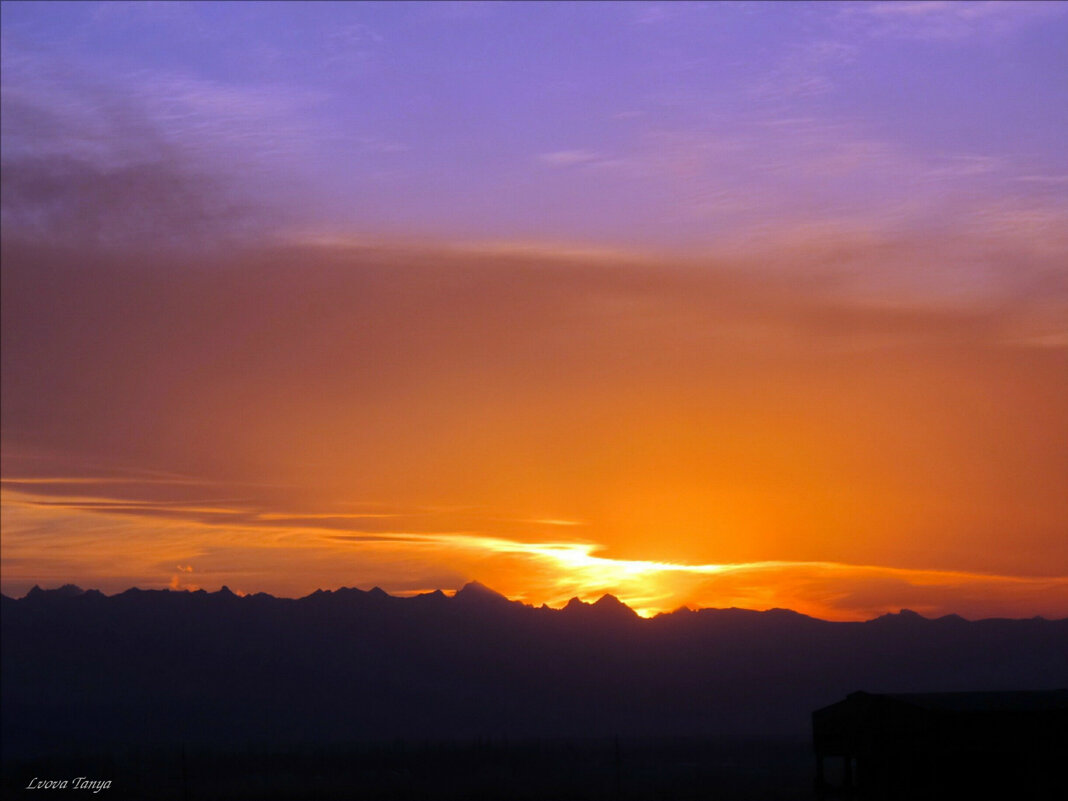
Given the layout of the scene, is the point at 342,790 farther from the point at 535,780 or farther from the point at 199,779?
the point at 199,779

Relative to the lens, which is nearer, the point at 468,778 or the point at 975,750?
the point at 975,750

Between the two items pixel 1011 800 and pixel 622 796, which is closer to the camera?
pixel 1011 800

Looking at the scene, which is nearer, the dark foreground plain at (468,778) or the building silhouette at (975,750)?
the building silhouette at (975,750)

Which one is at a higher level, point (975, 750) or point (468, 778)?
point (975, 750)

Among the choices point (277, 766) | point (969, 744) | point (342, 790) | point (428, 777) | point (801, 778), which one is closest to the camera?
point (969, 744)

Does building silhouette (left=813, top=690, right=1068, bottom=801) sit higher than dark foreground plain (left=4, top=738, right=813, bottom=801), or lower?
higher

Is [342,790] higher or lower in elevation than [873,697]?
lower

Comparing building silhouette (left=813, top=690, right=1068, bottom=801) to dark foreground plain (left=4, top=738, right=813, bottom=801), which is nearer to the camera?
building silhouette (left=813, top=690, right=1068, bottom=801)

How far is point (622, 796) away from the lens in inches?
3231

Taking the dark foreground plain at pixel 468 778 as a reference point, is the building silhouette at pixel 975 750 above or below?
above

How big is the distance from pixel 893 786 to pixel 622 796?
45.9m

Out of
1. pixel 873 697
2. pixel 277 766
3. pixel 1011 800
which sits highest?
pixel 873 697

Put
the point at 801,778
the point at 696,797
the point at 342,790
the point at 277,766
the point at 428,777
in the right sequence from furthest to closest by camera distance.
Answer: the point at 277,766
the point at 428,777
the point at 801,778
the point at 342,790
the point at 696,797

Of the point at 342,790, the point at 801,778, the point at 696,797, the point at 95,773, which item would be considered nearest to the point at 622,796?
the point at 696,797
